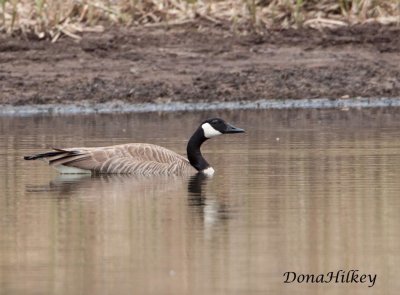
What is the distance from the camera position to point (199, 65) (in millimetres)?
23094

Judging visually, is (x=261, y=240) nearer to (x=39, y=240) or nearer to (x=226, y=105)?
(x=39, y=240)

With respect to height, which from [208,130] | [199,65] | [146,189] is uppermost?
[199,65]

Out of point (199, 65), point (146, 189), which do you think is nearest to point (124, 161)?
point (146, 189)

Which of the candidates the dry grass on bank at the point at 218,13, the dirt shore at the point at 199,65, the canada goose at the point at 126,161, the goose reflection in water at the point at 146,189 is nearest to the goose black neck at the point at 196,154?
the canada goose at the point at 126,161

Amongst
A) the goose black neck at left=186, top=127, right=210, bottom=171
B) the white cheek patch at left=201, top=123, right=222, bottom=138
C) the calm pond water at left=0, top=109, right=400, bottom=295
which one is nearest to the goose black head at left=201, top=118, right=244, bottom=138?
the white cheek patch at left=201, top=123, right=222, bottom=138

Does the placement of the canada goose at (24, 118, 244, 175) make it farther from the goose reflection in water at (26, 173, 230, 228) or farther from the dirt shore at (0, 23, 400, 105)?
the dirt shore at (0, 23, 400, 105)

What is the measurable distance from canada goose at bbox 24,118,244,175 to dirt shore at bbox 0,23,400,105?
24.1 ft

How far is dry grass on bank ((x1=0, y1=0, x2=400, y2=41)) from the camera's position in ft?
78.3

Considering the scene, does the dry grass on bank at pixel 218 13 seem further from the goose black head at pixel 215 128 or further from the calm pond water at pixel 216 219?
the goose black head at pixel 215 128

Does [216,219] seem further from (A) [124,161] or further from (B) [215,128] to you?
(B) [215,128]

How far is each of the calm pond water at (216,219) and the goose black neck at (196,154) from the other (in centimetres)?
24

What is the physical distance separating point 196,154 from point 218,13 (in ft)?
31.9

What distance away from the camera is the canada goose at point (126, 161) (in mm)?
14516

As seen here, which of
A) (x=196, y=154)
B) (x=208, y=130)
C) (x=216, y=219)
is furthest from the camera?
(x=208, y=130)
